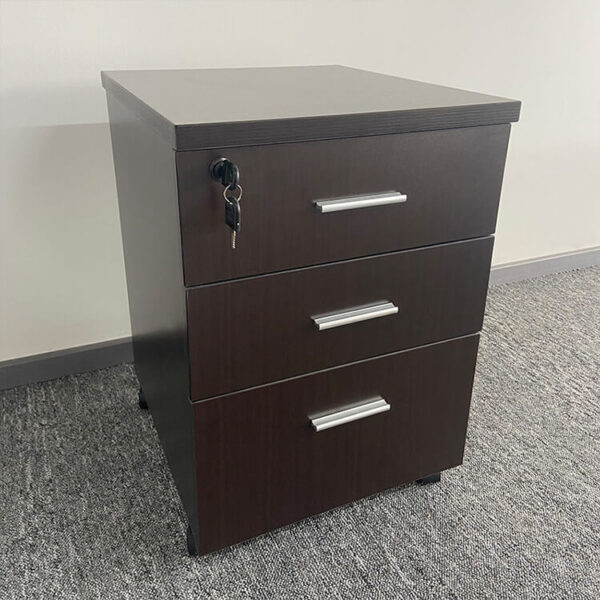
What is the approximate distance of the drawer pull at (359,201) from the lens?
75 centimetres

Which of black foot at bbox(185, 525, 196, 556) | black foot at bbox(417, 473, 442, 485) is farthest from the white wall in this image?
black foot at bbox(417, 473, 442, 485)

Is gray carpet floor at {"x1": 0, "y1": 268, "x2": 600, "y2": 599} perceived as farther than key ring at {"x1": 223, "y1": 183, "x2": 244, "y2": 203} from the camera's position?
Yes

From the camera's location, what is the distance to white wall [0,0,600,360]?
118 centimetres

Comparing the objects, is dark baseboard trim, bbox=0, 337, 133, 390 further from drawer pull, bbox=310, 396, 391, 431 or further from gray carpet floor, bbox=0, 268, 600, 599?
drawer pull, bbox=310, 396, 391, 431

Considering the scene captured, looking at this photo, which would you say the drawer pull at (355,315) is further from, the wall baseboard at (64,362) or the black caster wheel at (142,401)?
the wall baseboard at (64,362)

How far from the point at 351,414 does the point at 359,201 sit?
0.32 m

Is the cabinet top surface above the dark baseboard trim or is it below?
above

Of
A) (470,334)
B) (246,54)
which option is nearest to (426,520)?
(470,334)

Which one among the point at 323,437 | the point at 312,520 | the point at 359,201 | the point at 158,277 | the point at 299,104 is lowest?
the point at 312,520

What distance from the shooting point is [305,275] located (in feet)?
2.61

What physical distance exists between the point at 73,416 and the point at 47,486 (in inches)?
8.2

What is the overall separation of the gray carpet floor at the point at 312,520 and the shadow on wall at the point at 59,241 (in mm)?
124

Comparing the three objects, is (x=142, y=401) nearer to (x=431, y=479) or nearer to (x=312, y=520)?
(x=312, y=520)

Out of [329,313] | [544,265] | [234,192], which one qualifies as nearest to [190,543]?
[329,313]
